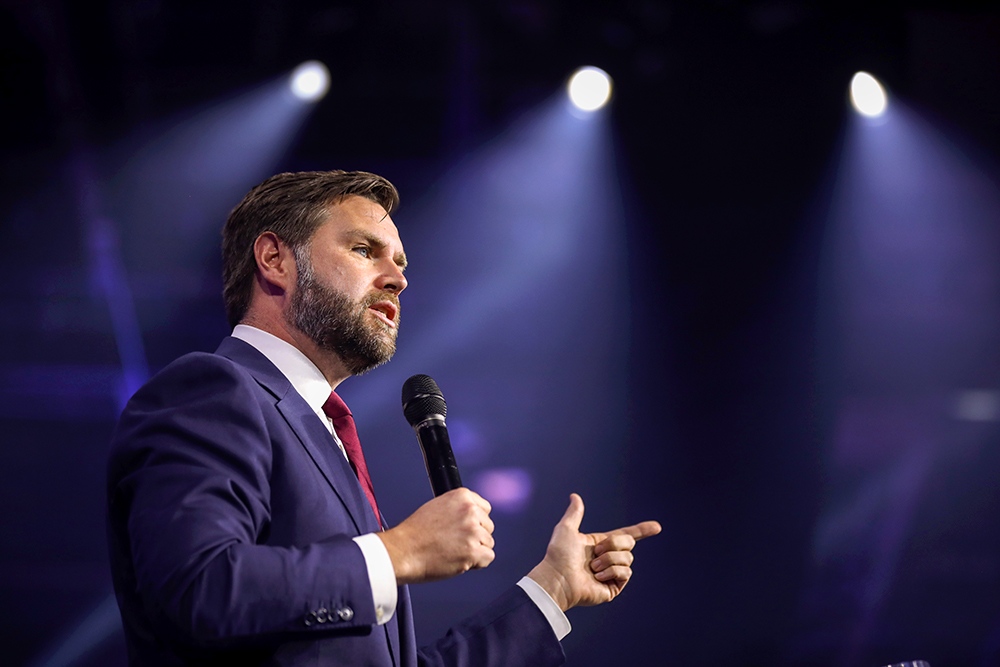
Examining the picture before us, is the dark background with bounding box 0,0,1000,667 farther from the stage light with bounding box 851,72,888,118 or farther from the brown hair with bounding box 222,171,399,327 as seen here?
the brown hair with bounding box 222,171,399,327

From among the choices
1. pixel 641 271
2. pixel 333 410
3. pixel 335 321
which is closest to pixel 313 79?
pixel 641 271

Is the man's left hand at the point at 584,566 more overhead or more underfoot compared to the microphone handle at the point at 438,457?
more underfoot

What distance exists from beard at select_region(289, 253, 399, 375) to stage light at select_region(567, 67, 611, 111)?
2.82 meters

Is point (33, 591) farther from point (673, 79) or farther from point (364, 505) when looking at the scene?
point (673, 79)

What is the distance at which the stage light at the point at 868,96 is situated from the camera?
158 inches

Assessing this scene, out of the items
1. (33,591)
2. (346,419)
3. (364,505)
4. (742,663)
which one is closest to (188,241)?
(33,591)

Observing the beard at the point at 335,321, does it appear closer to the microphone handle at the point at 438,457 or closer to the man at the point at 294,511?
the man at the point at 294,511

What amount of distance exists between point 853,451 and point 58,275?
425cm

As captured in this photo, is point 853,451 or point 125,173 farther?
point 853,451

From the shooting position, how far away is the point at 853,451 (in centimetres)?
385

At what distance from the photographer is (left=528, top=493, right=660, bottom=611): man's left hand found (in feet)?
4.83

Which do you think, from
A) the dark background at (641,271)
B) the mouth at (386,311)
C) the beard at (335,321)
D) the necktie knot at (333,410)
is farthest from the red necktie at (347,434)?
the dark background at (641,271)

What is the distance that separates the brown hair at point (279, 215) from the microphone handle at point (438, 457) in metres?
0.51

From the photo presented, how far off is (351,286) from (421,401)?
0.30m
